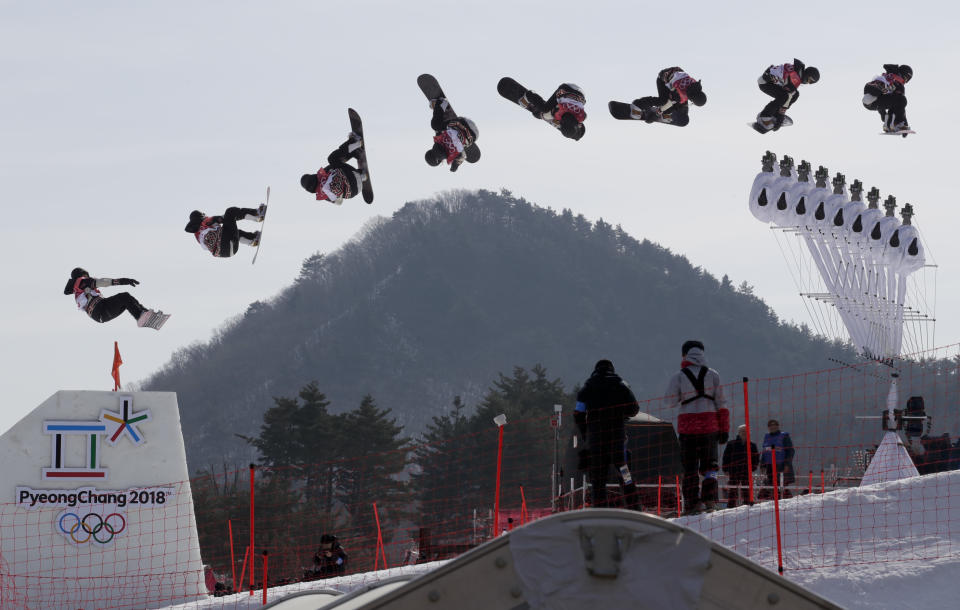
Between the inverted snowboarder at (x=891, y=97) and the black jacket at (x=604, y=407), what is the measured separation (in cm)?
1323

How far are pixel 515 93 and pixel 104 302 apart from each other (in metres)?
6.41

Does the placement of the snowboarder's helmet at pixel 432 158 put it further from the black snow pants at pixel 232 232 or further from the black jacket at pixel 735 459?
Result: the black jacket at pixel 735 459

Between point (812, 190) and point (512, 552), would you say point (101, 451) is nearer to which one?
point (512, 552)

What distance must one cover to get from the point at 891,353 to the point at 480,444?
1495 inches

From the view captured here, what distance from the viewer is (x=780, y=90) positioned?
2175 centimetres

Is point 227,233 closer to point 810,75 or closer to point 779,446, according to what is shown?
point 779,446

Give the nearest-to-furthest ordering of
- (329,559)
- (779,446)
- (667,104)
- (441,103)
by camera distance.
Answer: (329,559), (779,446), (441,103), (667,104)

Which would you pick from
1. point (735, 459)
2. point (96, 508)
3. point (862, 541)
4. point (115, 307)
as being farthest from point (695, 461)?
point (115, 307)

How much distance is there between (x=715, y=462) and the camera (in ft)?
36.3

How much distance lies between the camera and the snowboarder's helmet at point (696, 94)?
63.1 ft

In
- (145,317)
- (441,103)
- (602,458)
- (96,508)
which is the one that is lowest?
(96,508)

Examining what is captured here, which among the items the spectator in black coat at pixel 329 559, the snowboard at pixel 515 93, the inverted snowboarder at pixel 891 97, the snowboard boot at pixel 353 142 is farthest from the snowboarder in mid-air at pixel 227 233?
the inverted snowboarder at pixel 891 97

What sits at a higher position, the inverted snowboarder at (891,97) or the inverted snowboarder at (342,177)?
the inverted snowboarder at (891,97)

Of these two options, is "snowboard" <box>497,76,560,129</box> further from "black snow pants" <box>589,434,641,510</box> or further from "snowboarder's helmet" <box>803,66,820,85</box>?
"black snow pants" <box>589,434,641,510</box>
